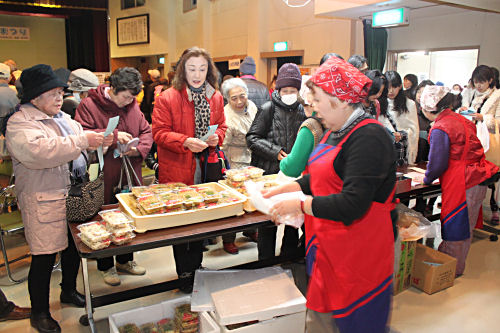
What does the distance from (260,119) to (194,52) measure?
708 mm

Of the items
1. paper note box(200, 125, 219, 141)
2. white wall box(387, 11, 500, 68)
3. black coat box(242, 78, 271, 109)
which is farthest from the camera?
white wall box(387, 11, 500, 68)

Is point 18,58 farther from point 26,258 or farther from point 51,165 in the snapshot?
point 51,165

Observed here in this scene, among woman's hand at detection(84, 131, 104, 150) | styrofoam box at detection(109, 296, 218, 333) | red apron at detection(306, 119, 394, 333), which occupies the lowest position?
styrofoam box at detection(109, 296, 218, 333)

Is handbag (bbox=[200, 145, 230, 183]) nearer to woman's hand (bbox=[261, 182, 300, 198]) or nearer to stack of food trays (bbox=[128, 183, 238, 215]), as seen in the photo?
stack of food trays (bbox=[128, 183, 238, 215])

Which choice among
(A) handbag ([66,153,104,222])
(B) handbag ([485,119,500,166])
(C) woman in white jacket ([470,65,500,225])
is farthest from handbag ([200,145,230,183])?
(C) woman in white jacket ([470,65,500,225])

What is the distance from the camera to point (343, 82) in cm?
166

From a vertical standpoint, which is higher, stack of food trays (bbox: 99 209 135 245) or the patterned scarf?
the patterned scarf

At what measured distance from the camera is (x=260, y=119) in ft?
10.4

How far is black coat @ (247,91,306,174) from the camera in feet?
10.3

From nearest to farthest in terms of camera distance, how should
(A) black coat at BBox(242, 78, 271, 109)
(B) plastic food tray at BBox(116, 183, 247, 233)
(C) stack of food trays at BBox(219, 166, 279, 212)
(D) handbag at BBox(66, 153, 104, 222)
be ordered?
1. (B) plastic food tray at BBox(116, 183, 247, 233)
2. (D) handbag at BBox(66, 153, 104, 222)
3. (C) stack of food trays at BBox(219, 166, 279, 212)
4. (A) black coat at BBox(242, 78, 271, 109)

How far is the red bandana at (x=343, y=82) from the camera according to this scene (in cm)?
165

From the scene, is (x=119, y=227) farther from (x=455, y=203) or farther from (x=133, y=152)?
(x=455, y=203)

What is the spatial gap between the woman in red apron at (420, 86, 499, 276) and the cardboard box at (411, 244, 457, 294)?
0.57ft

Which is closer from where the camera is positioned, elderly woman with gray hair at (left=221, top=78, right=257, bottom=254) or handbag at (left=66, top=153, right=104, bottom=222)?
handbag at (left=66, top=153, right=104, bottom=222)
